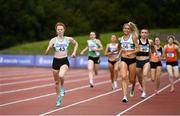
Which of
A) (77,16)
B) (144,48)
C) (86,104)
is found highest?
(77,16)

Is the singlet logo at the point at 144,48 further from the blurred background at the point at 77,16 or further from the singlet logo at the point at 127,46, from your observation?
the blurred background at the point at 77,16

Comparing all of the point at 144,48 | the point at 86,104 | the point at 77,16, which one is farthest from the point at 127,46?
the point at 77,16

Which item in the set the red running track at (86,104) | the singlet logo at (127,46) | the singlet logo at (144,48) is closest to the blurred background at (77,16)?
the red running track at (86,104)

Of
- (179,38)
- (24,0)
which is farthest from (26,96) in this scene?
(24,0)

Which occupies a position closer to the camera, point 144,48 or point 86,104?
point 86,104

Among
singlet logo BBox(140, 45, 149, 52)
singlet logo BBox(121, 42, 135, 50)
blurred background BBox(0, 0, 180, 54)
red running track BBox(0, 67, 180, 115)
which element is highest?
blurred background BBox(0, 0, 180, 54)

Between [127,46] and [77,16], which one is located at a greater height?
[77,16]

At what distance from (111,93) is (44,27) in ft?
203

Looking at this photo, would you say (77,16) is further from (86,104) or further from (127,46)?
(86,104)

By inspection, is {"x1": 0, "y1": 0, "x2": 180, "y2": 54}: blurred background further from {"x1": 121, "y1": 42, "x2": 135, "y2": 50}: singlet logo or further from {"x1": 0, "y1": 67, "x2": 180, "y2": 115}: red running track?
{"x1": 121, "y1": 42, "x2": 135, "y2": 50}: singlet logo

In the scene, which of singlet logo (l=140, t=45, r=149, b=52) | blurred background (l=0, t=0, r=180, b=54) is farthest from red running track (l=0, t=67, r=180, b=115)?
blurred background (l=0, t=0, r=180, b=54)

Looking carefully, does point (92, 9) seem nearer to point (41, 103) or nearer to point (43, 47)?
point (43, 47)

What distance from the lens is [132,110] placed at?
1301 cm

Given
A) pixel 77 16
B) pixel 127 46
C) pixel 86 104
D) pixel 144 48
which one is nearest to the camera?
pixel 86 104
